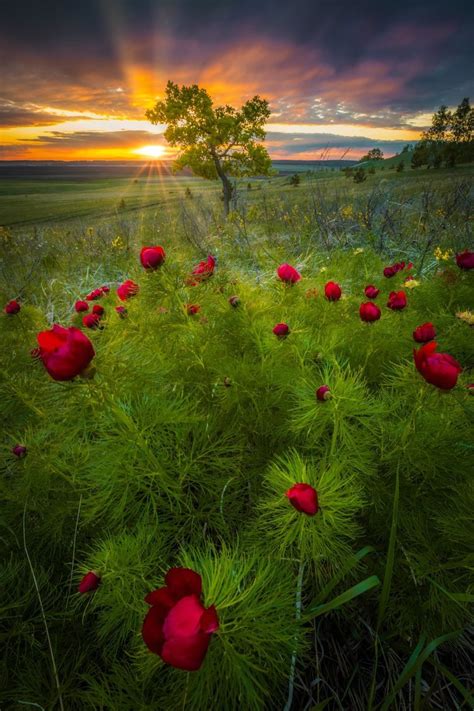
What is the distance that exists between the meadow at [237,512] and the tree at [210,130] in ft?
70.3

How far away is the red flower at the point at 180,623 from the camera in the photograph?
62 centimetres

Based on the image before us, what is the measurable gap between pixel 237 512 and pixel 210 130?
25.6 metres

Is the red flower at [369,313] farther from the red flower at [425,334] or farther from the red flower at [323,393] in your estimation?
the red flower at [323,393]

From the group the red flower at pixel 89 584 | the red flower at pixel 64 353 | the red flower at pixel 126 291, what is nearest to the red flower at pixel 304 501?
the red flower at pixel 89 584

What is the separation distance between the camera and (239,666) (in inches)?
31.0

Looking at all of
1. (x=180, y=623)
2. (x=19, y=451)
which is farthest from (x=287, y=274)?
(x=180, y=623)

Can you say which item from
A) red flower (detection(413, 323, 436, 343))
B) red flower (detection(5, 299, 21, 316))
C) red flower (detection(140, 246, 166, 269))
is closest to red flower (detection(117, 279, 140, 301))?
red flower (detection(140, 246, 166, 269))

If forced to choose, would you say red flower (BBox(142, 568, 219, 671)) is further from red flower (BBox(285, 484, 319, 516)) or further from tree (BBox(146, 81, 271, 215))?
tree (BBox(146, 81, 271, 215))

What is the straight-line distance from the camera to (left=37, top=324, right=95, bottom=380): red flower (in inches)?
39.2

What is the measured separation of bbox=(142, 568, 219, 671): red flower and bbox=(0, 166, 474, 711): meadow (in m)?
0.01

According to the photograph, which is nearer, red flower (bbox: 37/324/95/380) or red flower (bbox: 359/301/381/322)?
red flower (bbox: 37/324/95/380)

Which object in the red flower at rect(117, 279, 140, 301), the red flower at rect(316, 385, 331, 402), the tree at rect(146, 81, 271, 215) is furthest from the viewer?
the tree at rect(146, 81, 271, 215)

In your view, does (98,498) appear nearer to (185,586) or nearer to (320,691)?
(185,586)

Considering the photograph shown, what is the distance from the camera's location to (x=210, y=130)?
70.8 feet
